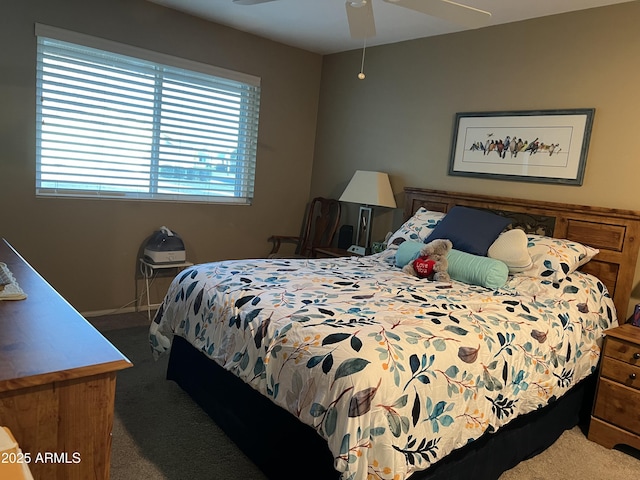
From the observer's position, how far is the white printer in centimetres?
377

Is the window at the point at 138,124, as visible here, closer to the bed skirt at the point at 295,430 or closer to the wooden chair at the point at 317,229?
the wooden chair at the point at 317,229

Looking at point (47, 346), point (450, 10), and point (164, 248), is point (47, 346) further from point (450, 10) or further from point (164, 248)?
point (164, 248)

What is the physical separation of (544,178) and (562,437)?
5.37ft

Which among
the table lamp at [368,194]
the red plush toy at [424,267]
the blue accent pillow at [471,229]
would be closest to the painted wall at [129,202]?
the table lamp at [368,194]

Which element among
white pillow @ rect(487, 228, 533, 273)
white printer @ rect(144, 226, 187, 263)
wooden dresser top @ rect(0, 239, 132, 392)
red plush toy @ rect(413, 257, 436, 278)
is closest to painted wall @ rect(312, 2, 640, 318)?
white pillow @ rect(487, 228, 533, 273)

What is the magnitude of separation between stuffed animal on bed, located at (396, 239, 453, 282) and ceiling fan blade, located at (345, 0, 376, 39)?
1.28 meters

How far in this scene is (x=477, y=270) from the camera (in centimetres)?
269

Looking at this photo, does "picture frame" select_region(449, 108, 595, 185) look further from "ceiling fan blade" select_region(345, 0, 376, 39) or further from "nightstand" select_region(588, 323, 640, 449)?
→ "ceiling fan blade" select_region(345, 0, 376, 39)

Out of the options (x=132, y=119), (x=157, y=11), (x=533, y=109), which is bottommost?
(x=132, y=119)

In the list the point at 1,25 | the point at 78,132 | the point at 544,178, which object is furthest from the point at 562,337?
the point at 1,25

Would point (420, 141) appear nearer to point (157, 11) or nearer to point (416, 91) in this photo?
point (416, 91)

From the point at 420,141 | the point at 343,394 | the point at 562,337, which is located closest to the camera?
the point at 343,394

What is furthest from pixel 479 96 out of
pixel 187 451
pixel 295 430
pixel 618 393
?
pixel 187 451

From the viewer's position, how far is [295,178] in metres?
4.86
